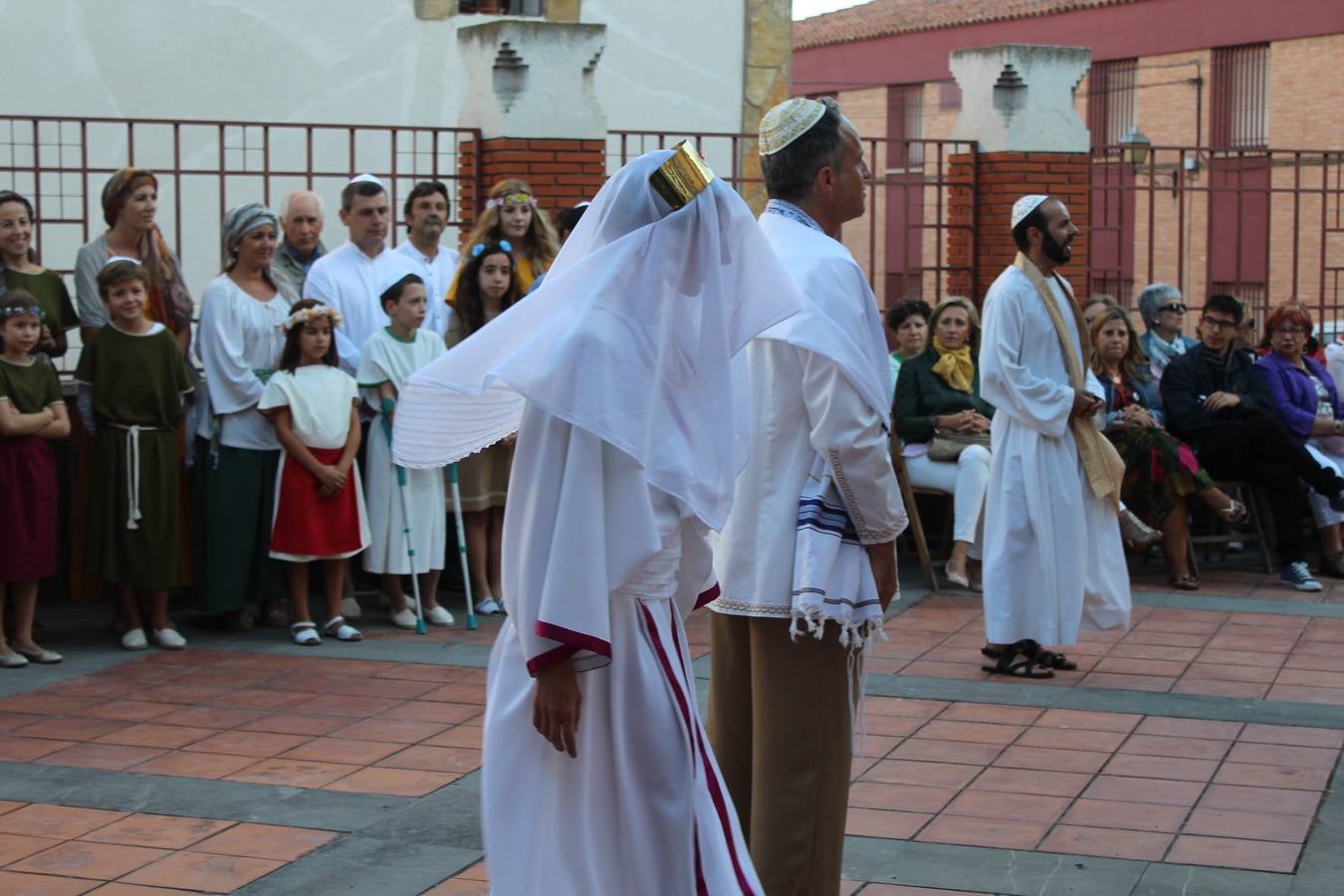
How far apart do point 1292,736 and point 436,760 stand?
3126mm

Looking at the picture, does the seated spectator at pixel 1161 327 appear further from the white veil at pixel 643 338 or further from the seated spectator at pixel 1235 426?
the white veil at pixel 643 338

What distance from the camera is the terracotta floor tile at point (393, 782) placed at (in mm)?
5934

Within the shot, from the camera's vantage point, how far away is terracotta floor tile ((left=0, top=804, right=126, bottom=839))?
5480 mm

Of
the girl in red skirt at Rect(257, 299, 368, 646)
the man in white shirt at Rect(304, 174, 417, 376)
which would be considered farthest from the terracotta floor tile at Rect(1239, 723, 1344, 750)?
the man in white shirt at Rect(304, 174, 417, 376)

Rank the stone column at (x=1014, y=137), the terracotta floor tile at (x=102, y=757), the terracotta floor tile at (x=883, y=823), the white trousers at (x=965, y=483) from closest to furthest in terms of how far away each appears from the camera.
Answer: the terracotta floor tile at (x=883, y=823) < the terracotta floor tile at (x=102, y=757) < the white trousers at (x=965, y=483) < the stone column at (x=1014, y=137)

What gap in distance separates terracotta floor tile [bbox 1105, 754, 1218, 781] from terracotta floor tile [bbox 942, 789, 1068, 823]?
46 centimetres

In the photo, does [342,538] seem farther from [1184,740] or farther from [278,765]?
[1184,740]

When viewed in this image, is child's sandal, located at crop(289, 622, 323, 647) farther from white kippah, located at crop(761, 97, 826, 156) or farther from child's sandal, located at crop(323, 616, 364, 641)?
white kippah, located at crop(761, 97, 826, 156)

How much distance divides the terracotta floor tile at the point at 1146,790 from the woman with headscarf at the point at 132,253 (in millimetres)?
4895

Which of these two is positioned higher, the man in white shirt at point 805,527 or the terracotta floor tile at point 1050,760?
the man in white shirt at point 805,527

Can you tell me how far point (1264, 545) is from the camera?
10.9 meters

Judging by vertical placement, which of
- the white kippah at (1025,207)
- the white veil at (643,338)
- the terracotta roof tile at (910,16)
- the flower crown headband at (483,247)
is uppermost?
the terracotta roof tile at (910,16)

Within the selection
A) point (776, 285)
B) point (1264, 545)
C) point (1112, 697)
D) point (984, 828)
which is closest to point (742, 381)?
point (776, 285)

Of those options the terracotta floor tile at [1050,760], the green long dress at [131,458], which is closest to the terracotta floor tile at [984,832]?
the terracotta floor tile at [1050,760]
